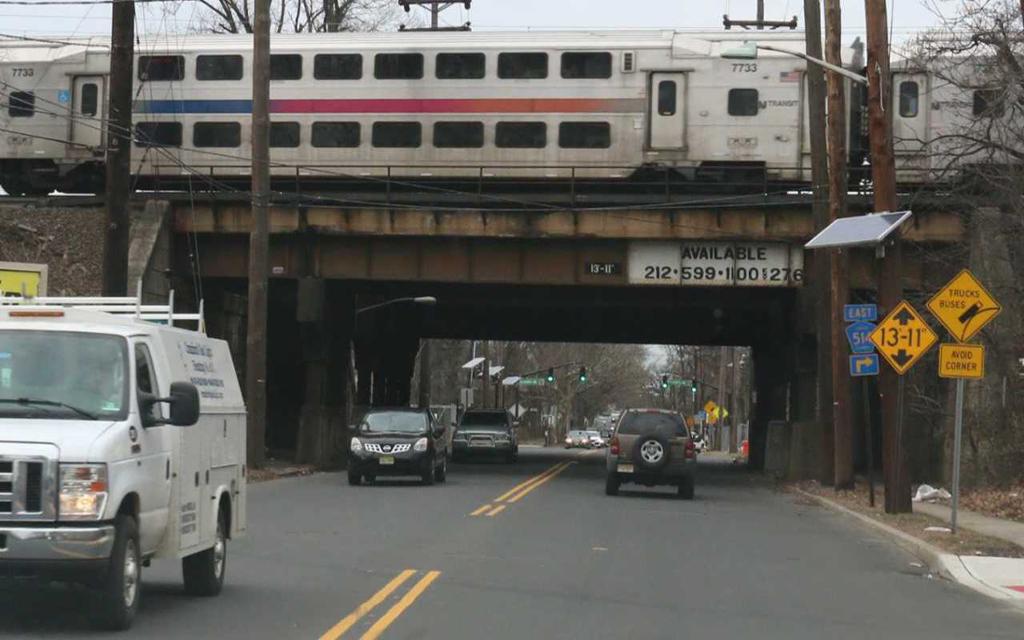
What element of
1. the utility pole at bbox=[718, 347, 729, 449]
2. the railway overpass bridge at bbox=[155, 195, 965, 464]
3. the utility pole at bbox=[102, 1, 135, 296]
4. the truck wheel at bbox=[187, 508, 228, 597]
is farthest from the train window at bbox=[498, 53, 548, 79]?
the utility pole at bbox=[718, 347, 729, 449]

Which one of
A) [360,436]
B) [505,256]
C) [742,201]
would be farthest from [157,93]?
[742,201]

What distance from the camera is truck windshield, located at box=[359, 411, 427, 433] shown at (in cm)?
3145

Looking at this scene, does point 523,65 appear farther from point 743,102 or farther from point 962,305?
point 962,305

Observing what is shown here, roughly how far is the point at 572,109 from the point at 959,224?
956cm

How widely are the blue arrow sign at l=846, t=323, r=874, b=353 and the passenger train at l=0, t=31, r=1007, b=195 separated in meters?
8.12

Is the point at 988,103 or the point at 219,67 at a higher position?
the point at 219,67

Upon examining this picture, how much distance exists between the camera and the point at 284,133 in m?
38.2

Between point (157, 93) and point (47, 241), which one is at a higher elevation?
point (157, 93)

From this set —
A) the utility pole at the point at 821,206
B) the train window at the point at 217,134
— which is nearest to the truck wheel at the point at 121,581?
the utility pole at the point at 821,206

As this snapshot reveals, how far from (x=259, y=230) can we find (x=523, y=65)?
7811 mm

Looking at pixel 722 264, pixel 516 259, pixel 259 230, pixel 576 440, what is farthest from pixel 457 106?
pixel 576 440

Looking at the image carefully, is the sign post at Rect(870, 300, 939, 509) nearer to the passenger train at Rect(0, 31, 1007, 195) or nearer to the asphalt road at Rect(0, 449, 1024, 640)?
the asphalt road at Rect(0, 449, 1024, 640)

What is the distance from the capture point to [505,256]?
127 feet

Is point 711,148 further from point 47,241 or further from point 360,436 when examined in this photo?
point 47,241
